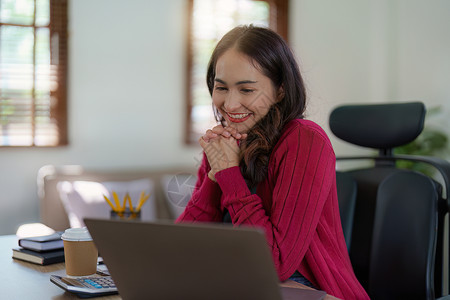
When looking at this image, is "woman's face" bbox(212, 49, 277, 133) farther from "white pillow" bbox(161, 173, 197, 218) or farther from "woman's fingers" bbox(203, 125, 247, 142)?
"white pillow" bbox(161, 173, 197, 218)

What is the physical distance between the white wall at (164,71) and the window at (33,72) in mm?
74

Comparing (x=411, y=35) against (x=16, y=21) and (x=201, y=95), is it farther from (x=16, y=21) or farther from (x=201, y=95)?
(x=16, y=21)

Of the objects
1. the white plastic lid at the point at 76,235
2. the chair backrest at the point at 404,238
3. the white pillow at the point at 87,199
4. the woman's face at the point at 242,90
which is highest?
the woman's face at the point at 242,90

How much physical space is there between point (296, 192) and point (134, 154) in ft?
8.71

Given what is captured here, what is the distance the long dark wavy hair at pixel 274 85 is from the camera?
1417 mm

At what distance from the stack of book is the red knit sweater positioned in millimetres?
475

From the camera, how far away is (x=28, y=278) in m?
1.22

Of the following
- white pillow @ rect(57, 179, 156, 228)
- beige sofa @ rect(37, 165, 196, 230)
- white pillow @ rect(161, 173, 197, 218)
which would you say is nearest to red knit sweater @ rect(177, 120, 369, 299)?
beige sofa @ rect(37, 165, 196, 230)

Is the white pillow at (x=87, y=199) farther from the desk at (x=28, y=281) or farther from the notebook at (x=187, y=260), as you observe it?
the notebook at (x=187, y=260)

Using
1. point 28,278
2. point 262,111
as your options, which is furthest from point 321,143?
point 28,278

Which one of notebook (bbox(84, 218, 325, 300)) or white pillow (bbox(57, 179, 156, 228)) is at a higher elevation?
notebook (bbox(84, 218, 325, 300))

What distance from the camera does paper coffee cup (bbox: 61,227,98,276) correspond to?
1217mm

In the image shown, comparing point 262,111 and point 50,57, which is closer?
point 262,111

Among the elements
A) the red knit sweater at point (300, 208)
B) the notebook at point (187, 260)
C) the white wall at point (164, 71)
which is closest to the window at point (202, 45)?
the white wall at point (164, 71)
